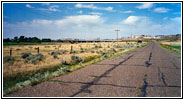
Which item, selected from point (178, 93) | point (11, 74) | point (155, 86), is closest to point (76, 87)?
point (155, 86)

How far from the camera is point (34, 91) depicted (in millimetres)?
5949

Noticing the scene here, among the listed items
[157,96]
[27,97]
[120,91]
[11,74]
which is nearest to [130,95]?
[120,91]

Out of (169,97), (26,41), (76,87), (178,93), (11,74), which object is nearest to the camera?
(169,97)

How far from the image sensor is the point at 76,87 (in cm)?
636

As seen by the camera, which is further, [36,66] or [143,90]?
[36,66]

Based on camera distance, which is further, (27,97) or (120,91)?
(120,91)

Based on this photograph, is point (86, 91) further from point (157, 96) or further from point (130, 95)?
point (157, 96)

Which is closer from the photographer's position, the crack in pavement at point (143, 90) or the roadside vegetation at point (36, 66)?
the crack in pavement at point (143, 90)

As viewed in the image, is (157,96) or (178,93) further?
(178,93)

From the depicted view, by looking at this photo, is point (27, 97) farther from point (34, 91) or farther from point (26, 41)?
point (26, 41)

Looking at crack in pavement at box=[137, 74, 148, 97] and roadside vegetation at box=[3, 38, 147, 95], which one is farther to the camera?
roadside vegetation at box=[3, 38, 147, 95]

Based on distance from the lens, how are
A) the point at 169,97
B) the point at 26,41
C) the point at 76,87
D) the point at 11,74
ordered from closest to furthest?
the point at 169,97 → the point at 76,87 → the point at 11,74 → the point at 26,41

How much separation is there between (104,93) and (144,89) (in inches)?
63.6

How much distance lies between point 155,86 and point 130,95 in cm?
168
